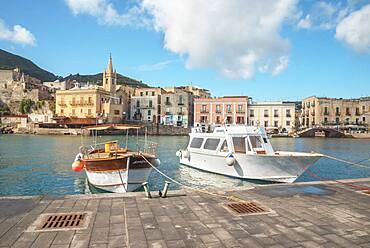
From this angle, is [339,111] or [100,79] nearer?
[339,111]

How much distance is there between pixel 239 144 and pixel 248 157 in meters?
1.20

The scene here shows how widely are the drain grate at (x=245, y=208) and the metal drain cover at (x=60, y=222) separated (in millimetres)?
3314

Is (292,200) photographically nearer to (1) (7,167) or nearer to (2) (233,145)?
(2) (233,145)

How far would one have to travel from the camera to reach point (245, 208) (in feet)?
23.3

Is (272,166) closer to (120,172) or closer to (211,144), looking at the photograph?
(211,144)

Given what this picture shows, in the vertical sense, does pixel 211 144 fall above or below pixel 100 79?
below

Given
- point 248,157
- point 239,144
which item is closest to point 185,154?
point 239,144

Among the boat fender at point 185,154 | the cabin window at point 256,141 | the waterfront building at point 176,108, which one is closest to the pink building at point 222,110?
the waterfront building at point 176,108

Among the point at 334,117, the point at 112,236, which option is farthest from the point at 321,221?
the point at 334,117

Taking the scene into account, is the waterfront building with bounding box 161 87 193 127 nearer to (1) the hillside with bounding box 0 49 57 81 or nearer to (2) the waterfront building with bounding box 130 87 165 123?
(2) the waterfront building with bounding box 130 87 165 123

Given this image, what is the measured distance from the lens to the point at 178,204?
23.9ft

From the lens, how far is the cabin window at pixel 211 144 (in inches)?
733

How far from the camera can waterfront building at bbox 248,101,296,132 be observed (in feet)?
227

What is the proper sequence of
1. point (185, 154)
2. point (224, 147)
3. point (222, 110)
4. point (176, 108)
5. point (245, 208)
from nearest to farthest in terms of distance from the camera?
point (245, 208) → point (224, 147) → point (185, 154) → point (222, 110) → point (176, 108)
